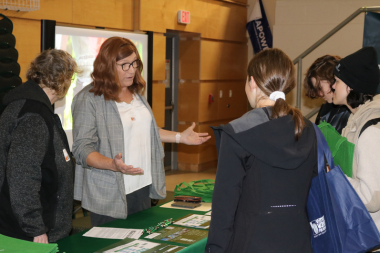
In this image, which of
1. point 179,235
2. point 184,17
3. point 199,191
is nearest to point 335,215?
point 179,235

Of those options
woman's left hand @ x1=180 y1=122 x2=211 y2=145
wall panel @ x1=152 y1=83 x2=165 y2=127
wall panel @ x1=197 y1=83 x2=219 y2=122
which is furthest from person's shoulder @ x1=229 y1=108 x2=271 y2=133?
wall panel @ x1=197 y1=83 x2=219 y2=122

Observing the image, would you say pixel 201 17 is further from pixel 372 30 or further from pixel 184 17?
pixel 372 30

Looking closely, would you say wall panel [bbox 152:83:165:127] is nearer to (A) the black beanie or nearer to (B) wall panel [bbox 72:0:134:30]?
(B) wall panel [bbox 72:0:134:30]

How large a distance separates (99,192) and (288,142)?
3.62ft

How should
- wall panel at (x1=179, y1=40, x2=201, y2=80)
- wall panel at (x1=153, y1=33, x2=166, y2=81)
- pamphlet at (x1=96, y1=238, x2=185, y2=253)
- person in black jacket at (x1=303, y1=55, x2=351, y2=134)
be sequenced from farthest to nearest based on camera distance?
wall panel at (x1=179, y1=40, x2=201, y2=80) → wall panel at (x1=153, y1=33, x2=166, y2=81) → person in black jacket at (x1=303, y1=55, x2=351, y2=134) → pamphlet at (x1=96, y1=238, x2=185, y2=253)

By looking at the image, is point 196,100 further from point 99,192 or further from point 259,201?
point 259,201

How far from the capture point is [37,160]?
1.72 m

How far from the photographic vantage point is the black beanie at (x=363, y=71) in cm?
191

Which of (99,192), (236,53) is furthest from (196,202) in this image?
(236,53)

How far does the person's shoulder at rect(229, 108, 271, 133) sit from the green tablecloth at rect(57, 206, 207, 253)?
0.60 metres

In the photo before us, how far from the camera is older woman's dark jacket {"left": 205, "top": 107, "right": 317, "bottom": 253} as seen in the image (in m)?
1.35

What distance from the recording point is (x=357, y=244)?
1.55 metres

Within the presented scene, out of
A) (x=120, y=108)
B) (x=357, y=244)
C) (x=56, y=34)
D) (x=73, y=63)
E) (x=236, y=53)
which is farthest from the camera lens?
(x=236, y=53)

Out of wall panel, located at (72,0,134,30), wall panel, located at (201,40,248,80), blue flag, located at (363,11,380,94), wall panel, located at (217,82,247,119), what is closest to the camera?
blue flag, located at (363,11,380,94)
